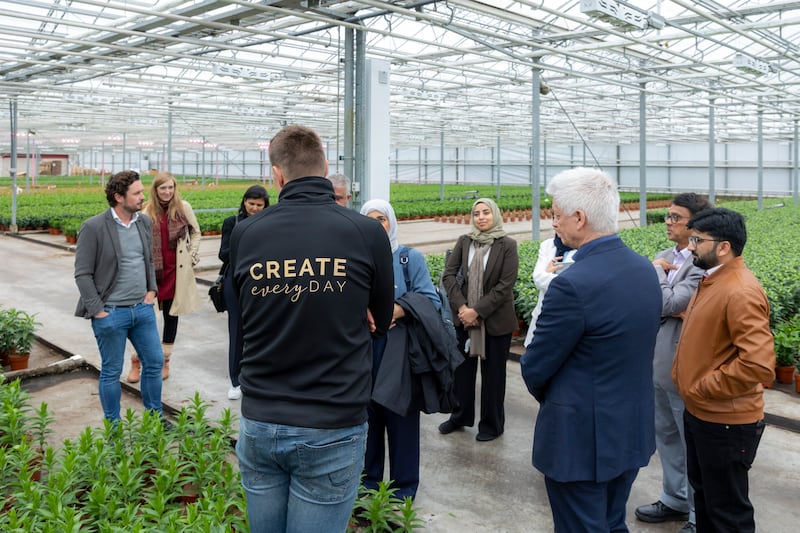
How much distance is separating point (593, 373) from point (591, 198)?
2.00 ft

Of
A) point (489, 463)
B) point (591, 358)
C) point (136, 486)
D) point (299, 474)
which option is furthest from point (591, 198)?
point (136, 486)

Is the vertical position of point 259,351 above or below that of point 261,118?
below

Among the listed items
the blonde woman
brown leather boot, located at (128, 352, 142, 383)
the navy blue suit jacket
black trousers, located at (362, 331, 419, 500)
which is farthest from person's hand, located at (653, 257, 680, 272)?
brown leather boot, located at (128, 352, 142, 383)

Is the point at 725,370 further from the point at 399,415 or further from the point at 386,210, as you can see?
the point at 386,210

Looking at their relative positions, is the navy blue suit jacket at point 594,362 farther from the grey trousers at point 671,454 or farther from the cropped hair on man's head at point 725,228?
the grey trousers at point 671,454

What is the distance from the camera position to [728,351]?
2875mm

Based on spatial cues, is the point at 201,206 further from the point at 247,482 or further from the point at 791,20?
the point at 247,482

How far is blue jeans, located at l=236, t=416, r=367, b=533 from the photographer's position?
1.97 meters

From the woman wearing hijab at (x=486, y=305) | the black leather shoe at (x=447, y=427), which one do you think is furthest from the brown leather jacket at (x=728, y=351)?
the black leather shoe at (x=447, y=427)

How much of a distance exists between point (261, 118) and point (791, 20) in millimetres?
21169

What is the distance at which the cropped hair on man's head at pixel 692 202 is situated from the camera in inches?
142

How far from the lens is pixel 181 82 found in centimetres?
1706

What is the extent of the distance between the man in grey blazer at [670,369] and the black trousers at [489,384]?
1.25 metres

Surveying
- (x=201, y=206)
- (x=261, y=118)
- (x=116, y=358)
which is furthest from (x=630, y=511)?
(x=261, y=118)
